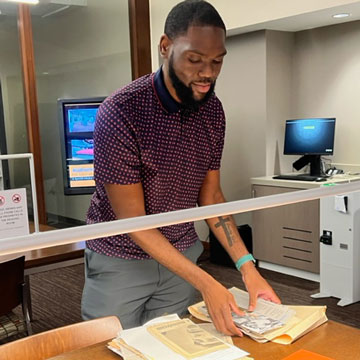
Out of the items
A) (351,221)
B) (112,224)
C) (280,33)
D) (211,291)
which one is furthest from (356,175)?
(112,224)

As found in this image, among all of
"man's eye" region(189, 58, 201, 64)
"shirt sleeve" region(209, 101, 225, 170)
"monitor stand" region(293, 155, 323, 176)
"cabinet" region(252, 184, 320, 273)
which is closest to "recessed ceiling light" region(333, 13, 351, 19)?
"monitor stand" region(293, 155, 323, 176)

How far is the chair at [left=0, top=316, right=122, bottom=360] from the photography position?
134 centimetres

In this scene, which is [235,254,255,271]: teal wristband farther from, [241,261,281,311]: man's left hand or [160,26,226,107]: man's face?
[160,26,226,107]: man's face

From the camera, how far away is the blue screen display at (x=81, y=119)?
452 centimetres

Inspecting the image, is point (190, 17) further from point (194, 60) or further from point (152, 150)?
point (152, 150)

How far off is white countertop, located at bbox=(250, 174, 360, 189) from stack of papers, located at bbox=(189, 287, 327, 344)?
2.67m

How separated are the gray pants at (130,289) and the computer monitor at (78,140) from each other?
3.01 meters

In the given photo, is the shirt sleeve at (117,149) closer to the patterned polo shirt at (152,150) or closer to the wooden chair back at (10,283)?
the patterned polo shirt at (152,150)

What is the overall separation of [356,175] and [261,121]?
0.97 metres

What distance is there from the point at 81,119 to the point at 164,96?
10.5 feet

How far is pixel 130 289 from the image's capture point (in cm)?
151

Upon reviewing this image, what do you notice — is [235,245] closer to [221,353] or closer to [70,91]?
[221,353]

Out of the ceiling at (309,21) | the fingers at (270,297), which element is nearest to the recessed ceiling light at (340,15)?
the ceiling at (309,21)

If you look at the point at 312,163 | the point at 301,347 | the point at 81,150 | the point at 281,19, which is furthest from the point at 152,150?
the point at 81,150
